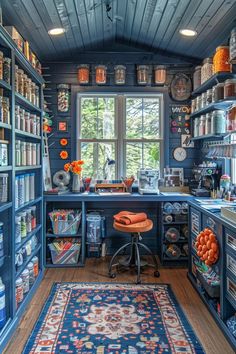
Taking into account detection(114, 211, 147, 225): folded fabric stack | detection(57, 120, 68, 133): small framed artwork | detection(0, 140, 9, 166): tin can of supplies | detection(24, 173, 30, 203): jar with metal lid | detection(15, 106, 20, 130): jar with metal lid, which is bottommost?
detection(114, 211, 147, 225): folded fabric stack

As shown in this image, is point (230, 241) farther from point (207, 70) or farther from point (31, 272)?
point (207, 70)

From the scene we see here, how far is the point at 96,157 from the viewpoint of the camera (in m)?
4.35

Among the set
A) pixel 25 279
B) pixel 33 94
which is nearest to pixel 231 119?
pixel 33 94

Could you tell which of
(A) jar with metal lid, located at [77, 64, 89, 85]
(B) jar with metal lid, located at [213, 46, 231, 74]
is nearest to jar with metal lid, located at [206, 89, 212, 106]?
(B) jar with metal lid, located at [213, 46, 231, 74]

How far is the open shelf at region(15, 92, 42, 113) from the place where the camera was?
2.62 metres

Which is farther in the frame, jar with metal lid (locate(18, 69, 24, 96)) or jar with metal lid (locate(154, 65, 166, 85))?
jar with metal lid (locate(154, 65, 166, 85))

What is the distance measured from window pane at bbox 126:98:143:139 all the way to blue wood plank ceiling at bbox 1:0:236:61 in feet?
2.28

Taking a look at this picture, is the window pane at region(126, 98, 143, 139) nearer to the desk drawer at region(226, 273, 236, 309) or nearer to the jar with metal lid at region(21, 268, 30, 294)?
the jar with metal lid at region(21, 268, 30, 294)

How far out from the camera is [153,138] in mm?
4363

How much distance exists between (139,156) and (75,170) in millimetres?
951

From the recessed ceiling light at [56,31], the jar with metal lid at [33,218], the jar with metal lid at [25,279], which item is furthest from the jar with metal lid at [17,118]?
the jar with metal lid at [25,279]

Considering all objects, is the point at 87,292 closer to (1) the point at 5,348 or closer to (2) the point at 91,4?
(1) the point at 5,348

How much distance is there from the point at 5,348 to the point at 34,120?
6.77 ft

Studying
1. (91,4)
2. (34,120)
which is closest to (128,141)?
(34,120)
